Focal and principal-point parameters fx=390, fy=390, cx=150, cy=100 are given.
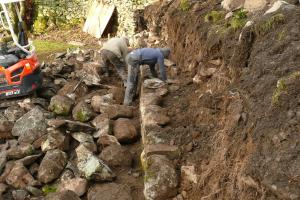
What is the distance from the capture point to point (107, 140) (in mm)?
7316

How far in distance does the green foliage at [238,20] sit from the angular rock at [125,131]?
2.68 meters

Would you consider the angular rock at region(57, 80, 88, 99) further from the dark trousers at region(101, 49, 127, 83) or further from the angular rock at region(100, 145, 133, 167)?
the angular rock at region(100, 145, 133, 167)

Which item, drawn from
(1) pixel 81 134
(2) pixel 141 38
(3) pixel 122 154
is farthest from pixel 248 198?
(2) pixel 141 38

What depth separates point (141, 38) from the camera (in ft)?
43.2

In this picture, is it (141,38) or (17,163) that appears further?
(141,38)

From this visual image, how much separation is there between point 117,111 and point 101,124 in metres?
0.50

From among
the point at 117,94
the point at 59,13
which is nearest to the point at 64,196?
the point at 117,94

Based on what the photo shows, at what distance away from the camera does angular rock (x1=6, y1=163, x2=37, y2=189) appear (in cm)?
666

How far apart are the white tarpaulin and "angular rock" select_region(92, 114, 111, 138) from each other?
31.4ft

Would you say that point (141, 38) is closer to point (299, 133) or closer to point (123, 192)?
point (123, 192)

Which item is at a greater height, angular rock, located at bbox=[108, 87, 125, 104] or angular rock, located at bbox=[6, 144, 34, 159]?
angular rock, located at bbox=[108, 87, 125, 104]

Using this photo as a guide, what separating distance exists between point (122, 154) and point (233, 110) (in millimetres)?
2579

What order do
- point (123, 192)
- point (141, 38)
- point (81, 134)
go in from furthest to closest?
1. point (141, 38)
2. point (81, 134)
3. point (123, 192)

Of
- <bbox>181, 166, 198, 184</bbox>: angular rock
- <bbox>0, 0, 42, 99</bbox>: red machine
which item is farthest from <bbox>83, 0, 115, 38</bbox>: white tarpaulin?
<bbox>181, 166, 198, 184</bbox>: angular rock
